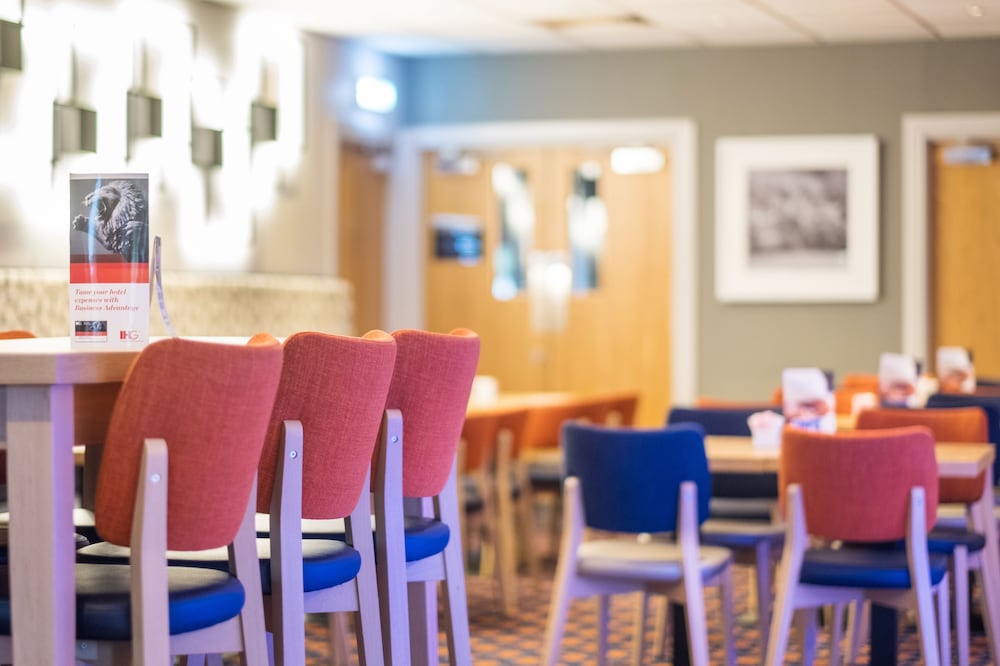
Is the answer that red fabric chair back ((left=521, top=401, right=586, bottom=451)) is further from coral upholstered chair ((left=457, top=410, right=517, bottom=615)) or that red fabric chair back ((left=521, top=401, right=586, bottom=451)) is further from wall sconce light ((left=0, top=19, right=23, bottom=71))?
wall sconce light ((left=0, top=19, right=23, bottom=71))

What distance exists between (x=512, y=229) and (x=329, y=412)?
25.8ft

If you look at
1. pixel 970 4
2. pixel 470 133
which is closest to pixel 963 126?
pixel 970 4

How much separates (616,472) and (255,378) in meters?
2.13

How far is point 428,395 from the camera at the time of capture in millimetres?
3219

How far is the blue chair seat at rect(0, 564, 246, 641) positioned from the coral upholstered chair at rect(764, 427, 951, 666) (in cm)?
206

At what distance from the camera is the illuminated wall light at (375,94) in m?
9.91

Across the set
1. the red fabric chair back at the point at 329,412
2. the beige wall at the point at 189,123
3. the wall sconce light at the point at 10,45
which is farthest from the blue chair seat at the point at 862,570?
the wall sconce light at the point at 10,45

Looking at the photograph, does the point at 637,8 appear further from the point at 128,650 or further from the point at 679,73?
the point at 128,650

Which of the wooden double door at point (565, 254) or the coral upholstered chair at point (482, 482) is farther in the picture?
the wooden double door at point (565, 254)

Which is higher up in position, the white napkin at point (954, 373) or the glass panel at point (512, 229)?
the glass panel at point (512, 229)

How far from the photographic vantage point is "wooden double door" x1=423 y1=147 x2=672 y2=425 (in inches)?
404

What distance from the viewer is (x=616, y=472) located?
4.37 metres

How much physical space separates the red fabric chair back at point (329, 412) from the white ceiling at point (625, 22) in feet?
19.2

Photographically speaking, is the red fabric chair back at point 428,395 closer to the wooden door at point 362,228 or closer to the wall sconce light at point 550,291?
the wooden door at point 362,228
